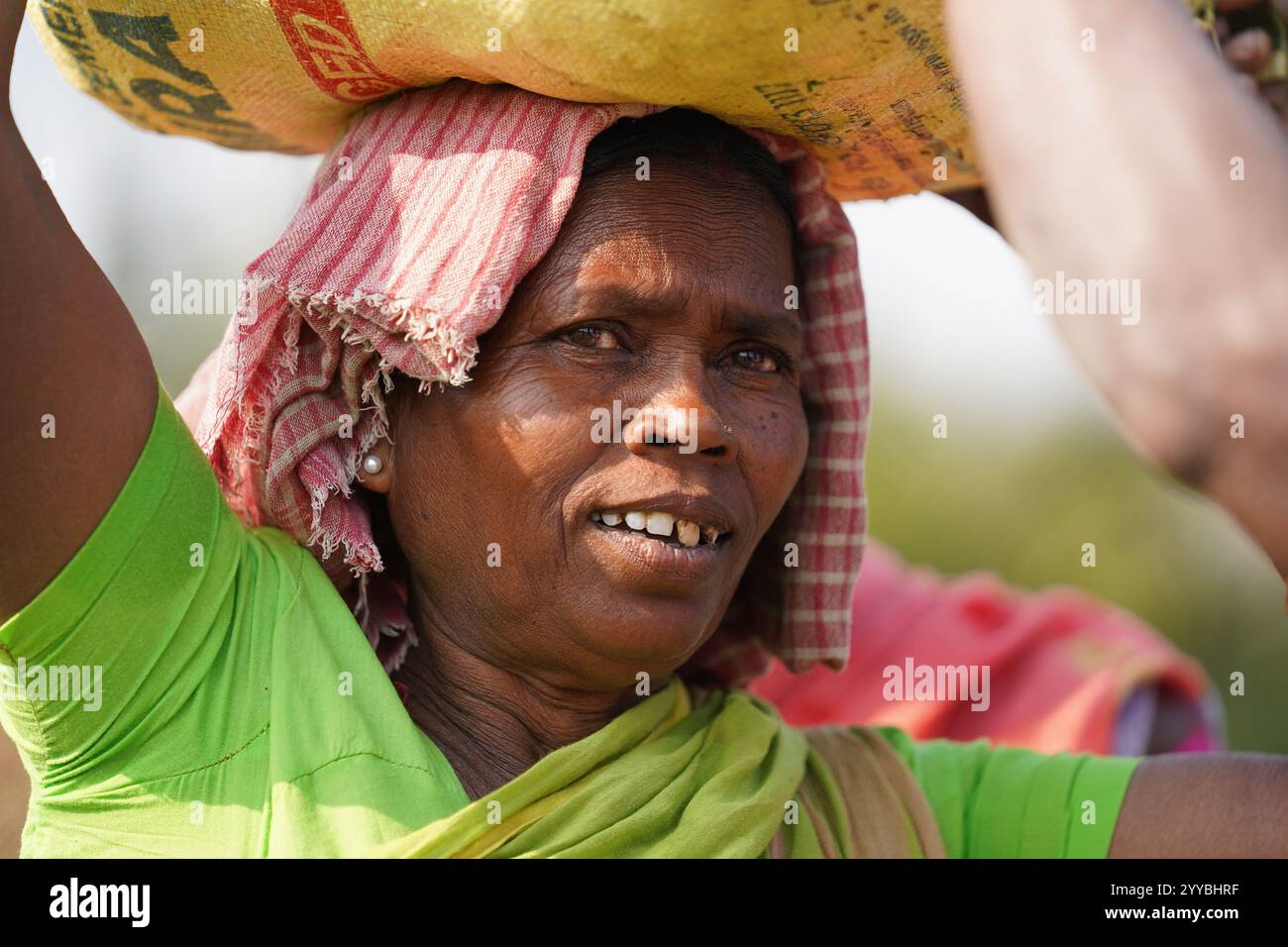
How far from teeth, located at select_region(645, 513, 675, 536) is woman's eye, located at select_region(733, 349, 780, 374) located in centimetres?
30

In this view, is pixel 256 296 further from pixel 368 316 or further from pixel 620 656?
pixel 620 656

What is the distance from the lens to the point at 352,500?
6.60 feet

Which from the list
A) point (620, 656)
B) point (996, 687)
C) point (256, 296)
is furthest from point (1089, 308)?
point (996, 687)

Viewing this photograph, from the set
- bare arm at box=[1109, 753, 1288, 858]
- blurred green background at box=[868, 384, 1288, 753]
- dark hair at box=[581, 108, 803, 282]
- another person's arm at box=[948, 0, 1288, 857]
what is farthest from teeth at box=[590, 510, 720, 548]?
blurred green background at box=[868, 384, 1288, 753]

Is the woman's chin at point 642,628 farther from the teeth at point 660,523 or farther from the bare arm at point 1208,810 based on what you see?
the bare arm at point 1208,810

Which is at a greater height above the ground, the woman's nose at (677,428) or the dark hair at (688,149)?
the dark hair at (688,149)

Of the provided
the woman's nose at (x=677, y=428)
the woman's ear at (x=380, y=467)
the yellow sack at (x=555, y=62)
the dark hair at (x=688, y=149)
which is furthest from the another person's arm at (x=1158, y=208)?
the woman's ear at (x=380, y=467)

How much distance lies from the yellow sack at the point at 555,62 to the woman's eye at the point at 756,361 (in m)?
0.33

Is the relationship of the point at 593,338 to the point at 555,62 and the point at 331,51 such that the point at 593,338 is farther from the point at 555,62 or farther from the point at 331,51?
the point at 331,51

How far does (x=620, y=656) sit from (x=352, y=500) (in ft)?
1.54

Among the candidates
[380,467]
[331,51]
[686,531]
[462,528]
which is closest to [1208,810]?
[686,531]

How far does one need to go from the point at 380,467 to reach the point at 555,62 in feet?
2.13

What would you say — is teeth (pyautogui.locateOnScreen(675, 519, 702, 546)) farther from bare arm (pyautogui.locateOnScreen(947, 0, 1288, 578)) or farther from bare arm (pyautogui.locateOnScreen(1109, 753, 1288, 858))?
bare arm (pyautogui.locateOnScreen(947, 0, 1288, 578))

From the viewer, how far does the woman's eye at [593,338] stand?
191 centimetres
